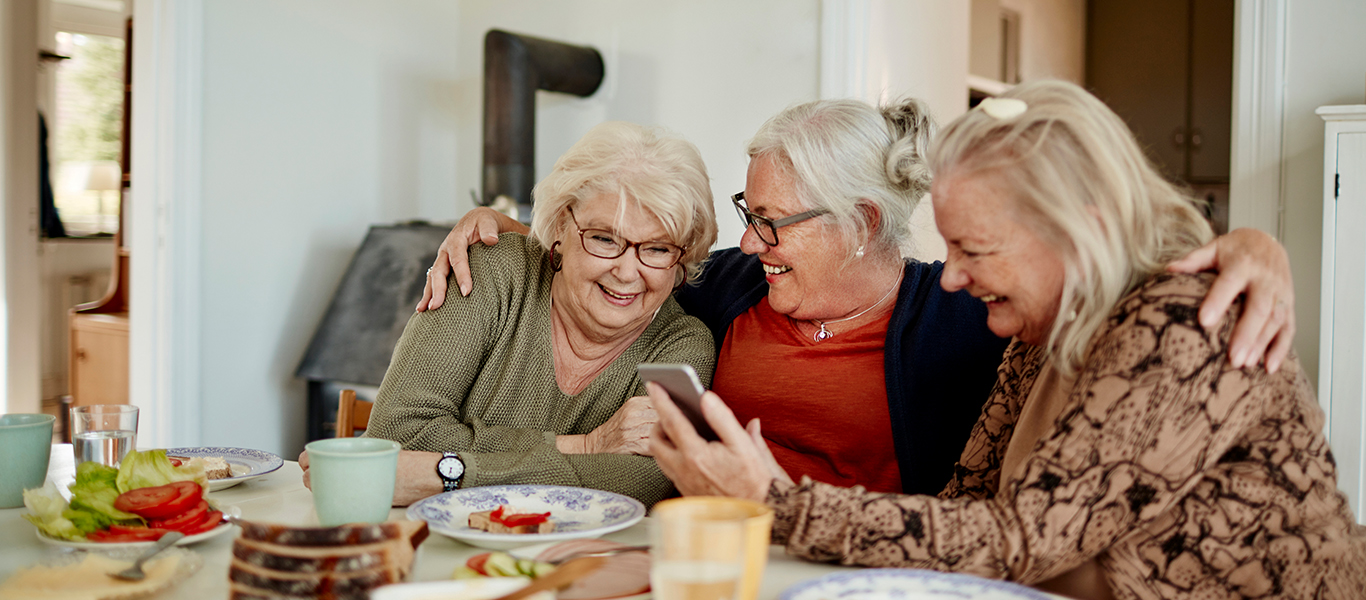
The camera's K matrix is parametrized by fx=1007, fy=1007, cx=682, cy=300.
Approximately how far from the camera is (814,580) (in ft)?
2.93

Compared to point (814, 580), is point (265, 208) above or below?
above

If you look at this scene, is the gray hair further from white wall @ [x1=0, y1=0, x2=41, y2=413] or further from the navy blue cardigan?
white wall @ [x1=0, y1=0, x2=41, y2=413]

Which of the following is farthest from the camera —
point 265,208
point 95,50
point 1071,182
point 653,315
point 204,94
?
point 95,50

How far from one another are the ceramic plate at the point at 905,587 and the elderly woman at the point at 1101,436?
0.06 metres

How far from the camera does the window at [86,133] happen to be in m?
6.39

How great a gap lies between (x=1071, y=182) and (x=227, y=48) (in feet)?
10.1

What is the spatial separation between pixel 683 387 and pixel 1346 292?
2.15 m

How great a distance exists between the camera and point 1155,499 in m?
0.94

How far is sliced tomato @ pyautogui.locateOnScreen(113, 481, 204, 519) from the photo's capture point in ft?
3.44

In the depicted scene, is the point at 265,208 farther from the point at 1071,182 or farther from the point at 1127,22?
the point at 1127,22

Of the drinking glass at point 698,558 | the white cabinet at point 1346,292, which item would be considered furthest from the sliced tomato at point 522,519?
the white cabinet at point 1346,292

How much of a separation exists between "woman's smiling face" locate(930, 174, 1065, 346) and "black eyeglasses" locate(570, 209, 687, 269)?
63cm

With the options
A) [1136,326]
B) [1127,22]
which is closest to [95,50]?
[1127,22]

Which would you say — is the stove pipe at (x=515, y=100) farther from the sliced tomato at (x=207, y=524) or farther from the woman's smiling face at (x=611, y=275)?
the sliced tomato at (x=207, y=524)
